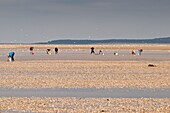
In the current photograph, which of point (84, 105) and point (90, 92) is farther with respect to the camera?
point (90, 92)

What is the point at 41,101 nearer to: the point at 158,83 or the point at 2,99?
the point at 2,99

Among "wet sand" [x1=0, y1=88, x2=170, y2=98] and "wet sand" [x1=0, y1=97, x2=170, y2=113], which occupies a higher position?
"wet sand" [x1=0, y1=88, x2=170, y2=98]

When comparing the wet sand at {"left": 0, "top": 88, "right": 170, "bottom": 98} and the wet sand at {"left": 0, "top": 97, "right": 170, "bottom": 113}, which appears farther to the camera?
the wet sand at {"left": 0, "top": 88, "right": 170, "bottom": 98}

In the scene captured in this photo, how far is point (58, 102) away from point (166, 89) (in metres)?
7.60

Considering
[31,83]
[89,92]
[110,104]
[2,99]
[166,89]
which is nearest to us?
[110,104]

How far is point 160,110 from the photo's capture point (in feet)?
59.0

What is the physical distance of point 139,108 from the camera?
18484 millimetres

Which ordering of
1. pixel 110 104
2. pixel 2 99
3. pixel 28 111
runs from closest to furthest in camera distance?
pixel 28 111 → pixel 110 104 → pixel 2 99

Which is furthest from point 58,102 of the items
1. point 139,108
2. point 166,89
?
point 166,89

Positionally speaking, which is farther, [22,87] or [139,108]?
[22,87]

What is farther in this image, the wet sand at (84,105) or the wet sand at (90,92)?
the wet sand at (90,92)

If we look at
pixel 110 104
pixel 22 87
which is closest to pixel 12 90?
pixel 22 87

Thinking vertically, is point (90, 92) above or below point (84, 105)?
above

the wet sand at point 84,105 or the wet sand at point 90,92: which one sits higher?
the wet sand at point 90,92
